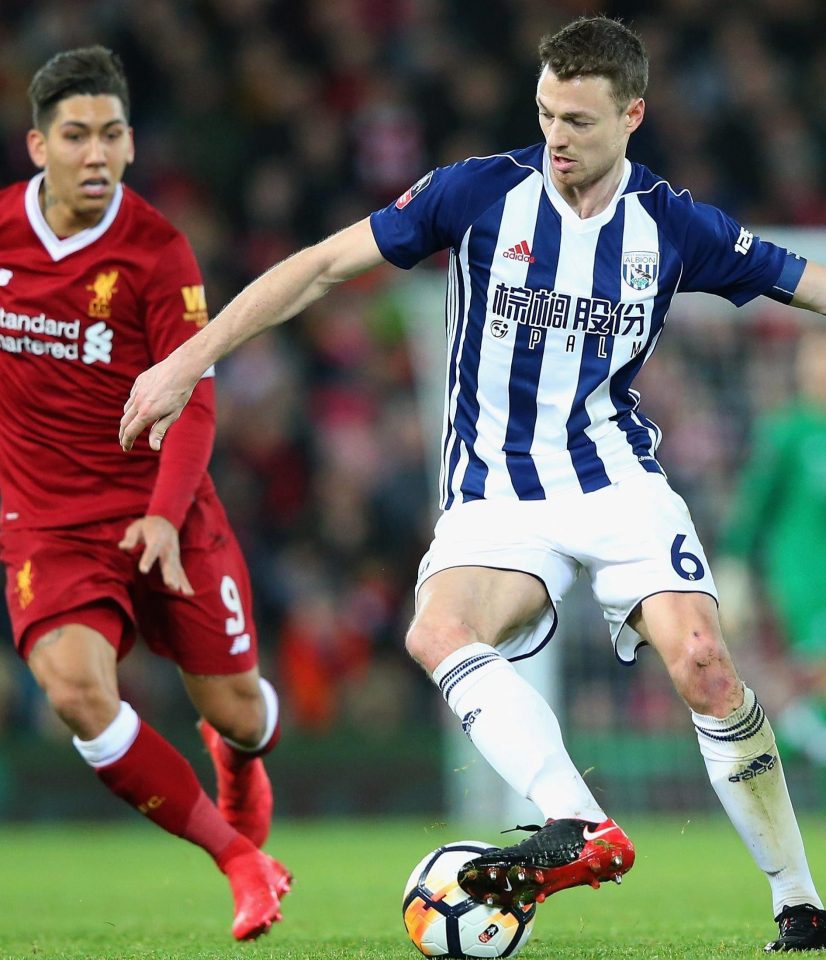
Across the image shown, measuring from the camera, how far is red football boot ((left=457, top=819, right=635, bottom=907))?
3816 millimetres

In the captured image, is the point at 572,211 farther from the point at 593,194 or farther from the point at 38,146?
the point at 38,146

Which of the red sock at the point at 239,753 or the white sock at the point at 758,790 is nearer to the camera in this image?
the white sock at the point at 758,790

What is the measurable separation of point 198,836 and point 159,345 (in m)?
1.54

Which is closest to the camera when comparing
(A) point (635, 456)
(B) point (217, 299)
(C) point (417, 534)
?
(A) point (635, 456)

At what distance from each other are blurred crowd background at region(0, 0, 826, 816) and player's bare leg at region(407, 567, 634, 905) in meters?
4.69

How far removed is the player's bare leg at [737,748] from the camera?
423 cm

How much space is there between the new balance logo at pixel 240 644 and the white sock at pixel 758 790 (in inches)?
72.0

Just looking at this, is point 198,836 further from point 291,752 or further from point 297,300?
point 291,752

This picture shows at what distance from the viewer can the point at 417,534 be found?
461 inches

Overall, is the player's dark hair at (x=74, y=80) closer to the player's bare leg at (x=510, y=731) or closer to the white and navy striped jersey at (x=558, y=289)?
the white and navy striped jersey at (x=558, y=289)

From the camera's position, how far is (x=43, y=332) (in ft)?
17.7

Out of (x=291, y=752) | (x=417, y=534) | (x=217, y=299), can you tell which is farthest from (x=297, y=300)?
(x=217, y=299)

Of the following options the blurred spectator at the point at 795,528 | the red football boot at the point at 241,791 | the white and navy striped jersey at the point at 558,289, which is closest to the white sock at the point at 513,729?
the white and navy striped jersey at the point at 558,289

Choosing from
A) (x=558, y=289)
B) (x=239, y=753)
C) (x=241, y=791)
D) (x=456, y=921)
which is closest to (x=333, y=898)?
(x=241, y=791)
